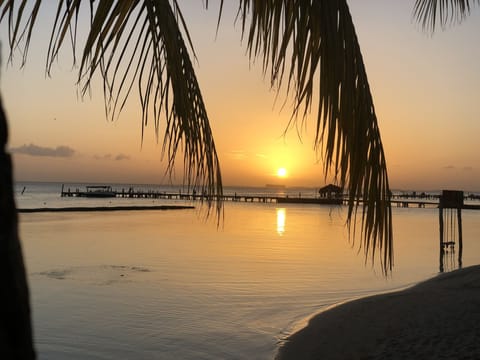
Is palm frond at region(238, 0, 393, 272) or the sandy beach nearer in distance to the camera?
palm frond at region(238, 0, 393, 272)

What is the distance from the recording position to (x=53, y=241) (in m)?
16.9

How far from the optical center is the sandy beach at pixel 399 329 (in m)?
5.10

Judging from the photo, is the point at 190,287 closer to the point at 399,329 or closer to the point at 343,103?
the point at 399,329

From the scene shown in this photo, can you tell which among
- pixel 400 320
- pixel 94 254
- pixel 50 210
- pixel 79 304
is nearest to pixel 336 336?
pixel 400 320

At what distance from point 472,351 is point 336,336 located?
5.95ft

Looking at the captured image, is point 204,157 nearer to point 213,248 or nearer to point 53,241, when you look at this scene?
point 213,248

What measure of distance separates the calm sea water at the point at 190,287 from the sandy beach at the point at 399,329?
47 cm

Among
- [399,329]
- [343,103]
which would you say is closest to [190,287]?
[399,329]

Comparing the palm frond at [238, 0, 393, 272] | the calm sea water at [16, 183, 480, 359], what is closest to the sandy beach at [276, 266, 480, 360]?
the calm sea water at [16, 183, 480, 359]

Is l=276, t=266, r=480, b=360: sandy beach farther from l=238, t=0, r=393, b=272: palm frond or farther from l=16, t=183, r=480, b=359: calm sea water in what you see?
l=238, t=0, r=393, b=272: palm frond

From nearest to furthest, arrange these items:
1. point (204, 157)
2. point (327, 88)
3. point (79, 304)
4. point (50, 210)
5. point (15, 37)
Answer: point (327, 88), point (15, 37), point (204, 157), point (79, 304), point (50, 210)

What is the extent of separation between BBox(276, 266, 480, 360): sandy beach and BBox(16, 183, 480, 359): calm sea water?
47 cm

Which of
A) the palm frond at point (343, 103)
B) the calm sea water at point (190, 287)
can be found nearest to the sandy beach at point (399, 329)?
the calm sea water at point (190, 287)

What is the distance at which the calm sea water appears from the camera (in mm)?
6684
